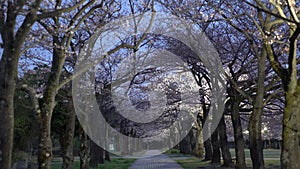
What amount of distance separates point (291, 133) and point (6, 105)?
269 inches

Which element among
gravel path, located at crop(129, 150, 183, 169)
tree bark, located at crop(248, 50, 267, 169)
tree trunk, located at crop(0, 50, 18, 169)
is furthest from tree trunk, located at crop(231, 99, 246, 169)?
tree trunk, located at crop(0, 50, 18, 169)

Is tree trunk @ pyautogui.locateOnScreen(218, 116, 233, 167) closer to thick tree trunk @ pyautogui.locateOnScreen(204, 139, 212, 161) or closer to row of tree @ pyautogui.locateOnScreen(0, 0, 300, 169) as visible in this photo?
row of tree @ pyautogui.locateOnScreen(0, 0, 300, 169)

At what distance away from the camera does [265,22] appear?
12.8 metres

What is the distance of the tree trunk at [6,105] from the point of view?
6.94 m

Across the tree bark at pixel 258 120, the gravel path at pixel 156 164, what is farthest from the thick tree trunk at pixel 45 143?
the gravel path at pixel 156 164

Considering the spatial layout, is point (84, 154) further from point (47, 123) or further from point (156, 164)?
point (156, 164)

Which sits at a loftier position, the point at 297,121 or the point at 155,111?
the point at 155,111

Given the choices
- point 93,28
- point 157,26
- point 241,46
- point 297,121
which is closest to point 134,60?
point 157,26

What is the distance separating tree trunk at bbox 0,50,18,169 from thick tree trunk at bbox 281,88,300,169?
21.6 ft

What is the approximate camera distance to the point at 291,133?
32.5 feet

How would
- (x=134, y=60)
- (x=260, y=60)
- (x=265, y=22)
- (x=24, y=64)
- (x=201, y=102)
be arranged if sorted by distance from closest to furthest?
1. (x=265, y=22)
2. (x=260, y=60)
3. (x=24, y=64)
4. (x=134, y=60)
5. (x=201, y=102)

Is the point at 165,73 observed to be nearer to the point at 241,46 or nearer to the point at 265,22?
the point at 241,46

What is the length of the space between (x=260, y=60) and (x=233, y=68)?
18.6 ft

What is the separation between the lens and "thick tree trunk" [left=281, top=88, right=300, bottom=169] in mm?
9797
